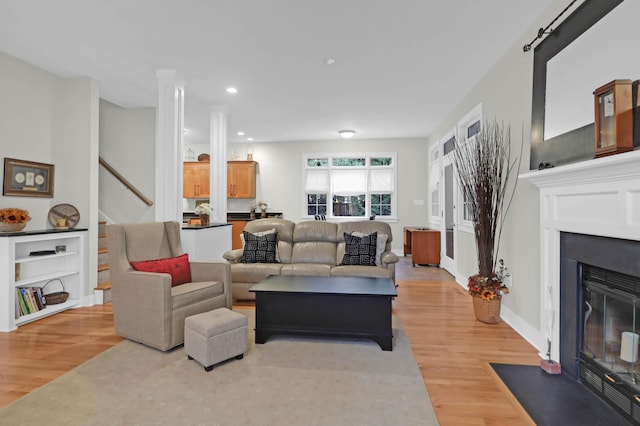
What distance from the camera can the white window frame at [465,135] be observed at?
14.2 ft

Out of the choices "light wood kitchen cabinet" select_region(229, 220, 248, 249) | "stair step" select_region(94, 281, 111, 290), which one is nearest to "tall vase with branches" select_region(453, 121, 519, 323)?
"stair step" select_region(94, 281, 111, 290)

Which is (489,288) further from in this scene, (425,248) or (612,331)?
(425,248)

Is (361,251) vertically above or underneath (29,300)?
above

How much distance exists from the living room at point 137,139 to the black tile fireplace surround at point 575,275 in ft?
0.49

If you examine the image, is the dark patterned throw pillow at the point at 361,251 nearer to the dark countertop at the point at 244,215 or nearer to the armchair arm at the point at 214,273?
the armchair arm at the point at 214,273

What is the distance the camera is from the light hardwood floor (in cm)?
197

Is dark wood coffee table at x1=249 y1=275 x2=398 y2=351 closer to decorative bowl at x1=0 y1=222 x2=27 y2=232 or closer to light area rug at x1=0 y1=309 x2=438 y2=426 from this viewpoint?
light area rug at x1=0 y1=309 x2=438 y2=426

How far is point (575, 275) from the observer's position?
2188 mm

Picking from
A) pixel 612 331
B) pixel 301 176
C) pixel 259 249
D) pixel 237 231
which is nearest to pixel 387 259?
pixel 259 249

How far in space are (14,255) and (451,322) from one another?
4.46 metres

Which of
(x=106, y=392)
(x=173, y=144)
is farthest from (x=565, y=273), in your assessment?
(x=173, y=144)

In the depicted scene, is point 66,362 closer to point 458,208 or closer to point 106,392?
point 106,392

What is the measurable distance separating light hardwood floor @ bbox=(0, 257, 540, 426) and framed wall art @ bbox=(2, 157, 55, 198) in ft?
4.77

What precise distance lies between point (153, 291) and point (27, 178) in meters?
2.51
